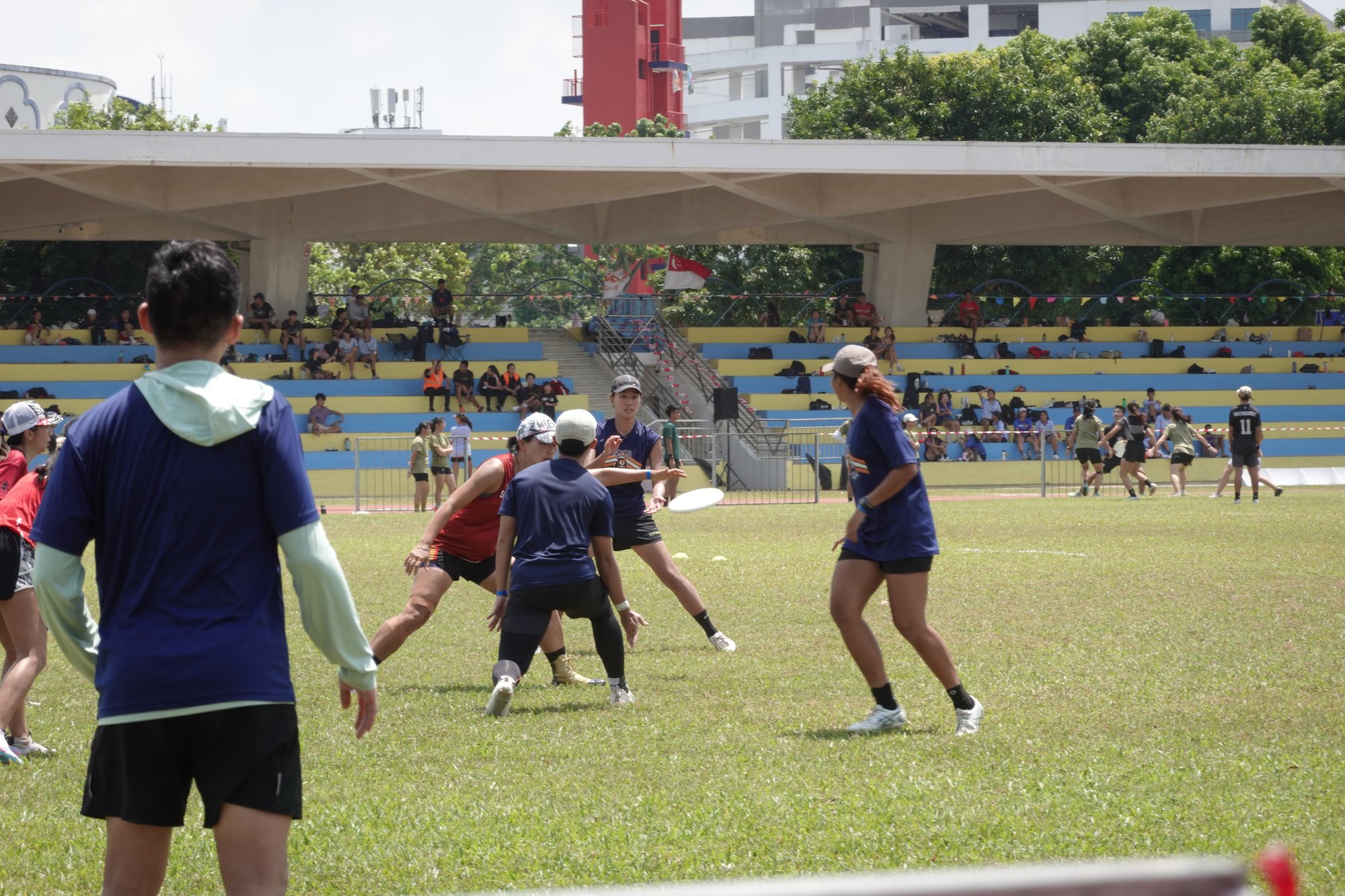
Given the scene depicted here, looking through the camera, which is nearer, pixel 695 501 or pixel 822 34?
pixel 695 501

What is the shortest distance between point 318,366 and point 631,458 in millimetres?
26087

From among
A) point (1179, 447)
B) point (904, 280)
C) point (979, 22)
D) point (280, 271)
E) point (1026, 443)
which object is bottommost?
point (1026, 443)

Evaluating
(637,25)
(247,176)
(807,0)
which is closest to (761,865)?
(247,176)

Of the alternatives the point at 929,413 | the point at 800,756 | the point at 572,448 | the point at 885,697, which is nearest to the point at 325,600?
the point at 800,756

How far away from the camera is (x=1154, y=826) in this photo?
211 inches

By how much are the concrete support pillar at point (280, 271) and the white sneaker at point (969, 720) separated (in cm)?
3354

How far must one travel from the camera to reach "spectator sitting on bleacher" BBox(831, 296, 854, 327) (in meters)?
40.8

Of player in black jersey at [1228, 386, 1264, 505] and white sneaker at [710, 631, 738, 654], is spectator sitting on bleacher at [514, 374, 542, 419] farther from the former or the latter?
white sneaker at [710, 631, 738, 654]

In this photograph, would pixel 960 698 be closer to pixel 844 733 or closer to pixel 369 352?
pixel 844 733

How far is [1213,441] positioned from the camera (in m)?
33.2

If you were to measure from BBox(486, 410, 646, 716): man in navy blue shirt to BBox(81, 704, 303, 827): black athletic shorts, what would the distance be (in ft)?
14.9

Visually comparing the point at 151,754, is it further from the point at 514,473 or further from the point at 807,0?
A: the point at 807,0

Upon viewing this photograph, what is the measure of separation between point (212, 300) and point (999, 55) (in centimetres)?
5372

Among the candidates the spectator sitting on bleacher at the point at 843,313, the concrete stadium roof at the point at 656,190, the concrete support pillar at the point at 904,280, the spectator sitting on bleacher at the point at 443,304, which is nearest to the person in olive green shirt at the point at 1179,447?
the concrete stadium roof at the point at 656,190
